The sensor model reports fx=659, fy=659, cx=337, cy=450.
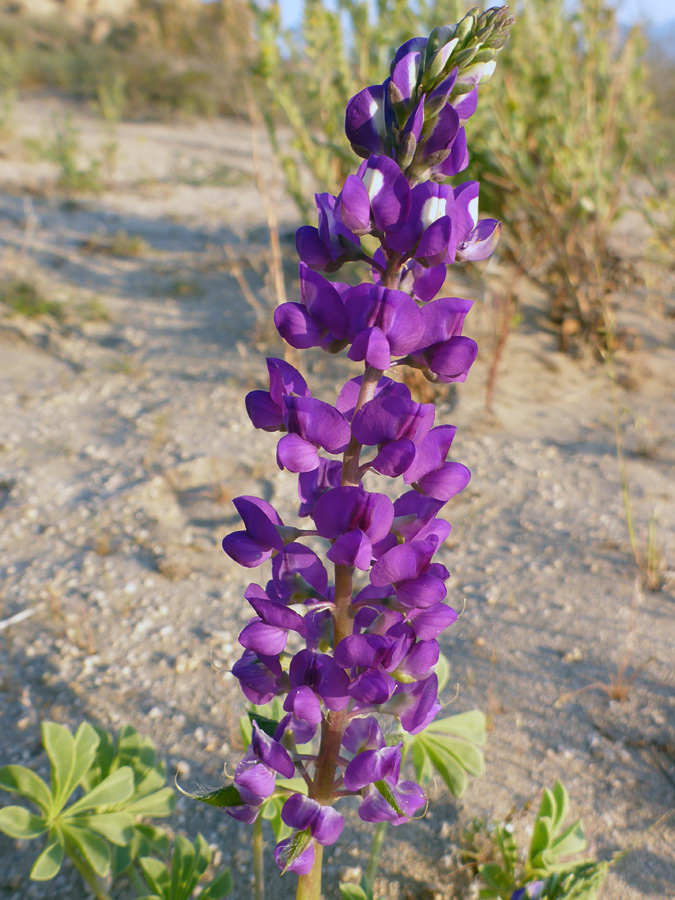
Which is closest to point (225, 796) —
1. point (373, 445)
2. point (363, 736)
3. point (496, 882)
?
point (363, 736)

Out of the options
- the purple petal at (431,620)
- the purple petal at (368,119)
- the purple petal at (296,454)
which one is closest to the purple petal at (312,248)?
the purple petal at (368,119)

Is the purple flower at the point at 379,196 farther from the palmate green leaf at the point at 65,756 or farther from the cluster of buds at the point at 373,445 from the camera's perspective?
the palmate green leaf at the point at 65,756

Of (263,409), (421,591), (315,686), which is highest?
(263,409)

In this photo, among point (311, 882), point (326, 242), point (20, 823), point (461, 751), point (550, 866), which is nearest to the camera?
point (326, 242)

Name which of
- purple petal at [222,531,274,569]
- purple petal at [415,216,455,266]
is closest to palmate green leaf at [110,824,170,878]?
purple petal at [222,531,274,569]

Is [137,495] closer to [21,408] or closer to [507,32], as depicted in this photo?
[21,408]

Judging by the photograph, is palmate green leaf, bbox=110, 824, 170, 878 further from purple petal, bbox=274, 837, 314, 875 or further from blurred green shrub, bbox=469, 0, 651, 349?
blurred green shrub, bbox=469, 0, 651, 349

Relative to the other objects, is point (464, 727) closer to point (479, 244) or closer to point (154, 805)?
point (154, 805)
